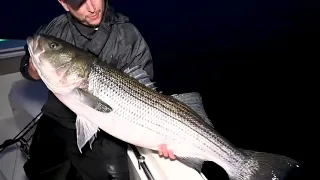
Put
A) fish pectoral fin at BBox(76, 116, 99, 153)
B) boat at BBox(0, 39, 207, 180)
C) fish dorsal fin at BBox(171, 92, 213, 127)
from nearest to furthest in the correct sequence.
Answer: fish pectoral fin at BBox(76, 116, 99, 153) < fish dorsal fin at BBox(171, 92, 213, 127) < boat at BBox(0, 39, 207, 180)

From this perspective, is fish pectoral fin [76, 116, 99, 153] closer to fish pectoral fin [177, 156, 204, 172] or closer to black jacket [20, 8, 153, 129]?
black jacket [20, 8, 153, 129]

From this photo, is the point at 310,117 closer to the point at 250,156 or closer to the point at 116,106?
the point at 250,156

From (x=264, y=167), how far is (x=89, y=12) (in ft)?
5.57

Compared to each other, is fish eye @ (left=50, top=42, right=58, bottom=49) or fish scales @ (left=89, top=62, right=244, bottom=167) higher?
fish eye @ (left=50, top=42, right=58, bottom=49)

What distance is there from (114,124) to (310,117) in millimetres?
5982

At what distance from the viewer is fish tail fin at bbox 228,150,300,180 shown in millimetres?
2285

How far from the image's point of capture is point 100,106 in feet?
7.07

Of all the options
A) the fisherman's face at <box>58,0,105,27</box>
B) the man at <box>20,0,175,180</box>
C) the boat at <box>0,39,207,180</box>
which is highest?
the fisherman's face at <box>58,0,105,27</box>

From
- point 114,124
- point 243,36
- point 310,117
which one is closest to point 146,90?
point 114,124

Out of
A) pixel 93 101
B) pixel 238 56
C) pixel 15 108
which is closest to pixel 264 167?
pixel 93 101

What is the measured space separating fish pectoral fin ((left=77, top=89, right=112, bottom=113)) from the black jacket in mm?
544

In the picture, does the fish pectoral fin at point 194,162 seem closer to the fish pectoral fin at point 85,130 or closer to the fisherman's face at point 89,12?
the fish pectoral fin at point 85,130

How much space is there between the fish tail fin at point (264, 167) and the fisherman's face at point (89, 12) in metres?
1.50

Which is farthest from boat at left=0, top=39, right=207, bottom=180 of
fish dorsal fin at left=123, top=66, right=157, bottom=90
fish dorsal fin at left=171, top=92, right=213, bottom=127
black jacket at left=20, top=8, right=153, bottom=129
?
fish dorsal fin at left=171, top=92, right=213, bottom=127
